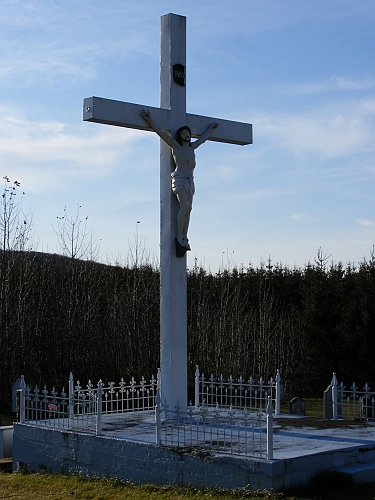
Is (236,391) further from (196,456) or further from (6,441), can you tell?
(6,441)

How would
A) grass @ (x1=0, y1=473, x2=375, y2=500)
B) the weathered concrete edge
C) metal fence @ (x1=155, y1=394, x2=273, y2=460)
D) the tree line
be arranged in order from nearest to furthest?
grass @ (x1=0, y1=473, x2=375, y2=500) → the weathered concrete edge → metal fence @ (x1=155, y1=394, x2=273, y2=460) → the tree line

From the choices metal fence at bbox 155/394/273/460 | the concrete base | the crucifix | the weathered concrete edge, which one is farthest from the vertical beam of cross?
the concrete base

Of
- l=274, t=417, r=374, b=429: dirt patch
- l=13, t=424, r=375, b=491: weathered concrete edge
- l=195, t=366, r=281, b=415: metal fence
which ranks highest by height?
l=195, t=366, r=281, b=415: metal fence

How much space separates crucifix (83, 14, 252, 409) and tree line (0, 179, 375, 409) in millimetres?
10348

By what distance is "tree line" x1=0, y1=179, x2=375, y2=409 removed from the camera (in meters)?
21.7

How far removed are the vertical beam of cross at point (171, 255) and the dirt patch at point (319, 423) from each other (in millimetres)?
1521

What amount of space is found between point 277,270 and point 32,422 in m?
19.6

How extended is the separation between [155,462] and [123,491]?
491mm

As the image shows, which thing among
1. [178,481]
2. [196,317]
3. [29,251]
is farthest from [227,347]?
[178,481]

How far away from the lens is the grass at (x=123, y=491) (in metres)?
7.59

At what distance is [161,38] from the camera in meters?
11.6

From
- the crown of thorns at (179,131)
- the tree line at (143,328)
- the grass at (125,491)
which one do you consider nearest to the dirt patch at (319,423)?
the grass at (125,491)

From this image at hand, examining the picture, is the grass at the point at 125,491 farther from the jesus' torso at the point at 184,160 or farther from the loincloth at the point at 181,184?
the jesus' torso at the point at 184,160

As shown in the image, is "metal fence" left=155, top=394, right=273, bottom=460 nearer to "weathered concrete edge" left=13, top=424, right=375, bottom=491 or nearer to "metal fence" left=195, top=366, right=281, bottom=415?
"weathered concrete edge" left=13, top=424, right=375, bottom=491
